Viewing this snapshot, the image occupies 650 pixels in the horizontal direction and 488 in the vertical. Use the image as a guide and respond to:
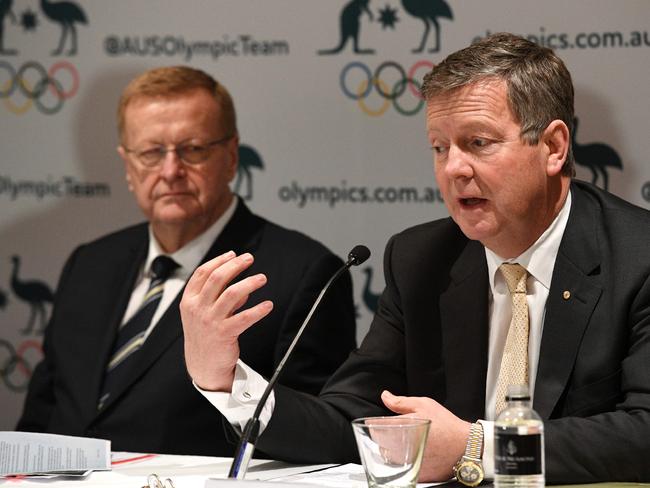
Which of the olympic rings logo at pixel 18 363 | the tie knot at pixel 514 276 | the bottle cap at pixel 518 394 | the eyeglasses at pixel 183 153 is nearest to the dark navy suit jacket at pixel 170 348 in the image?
the eyeglasses at pixel 183 153

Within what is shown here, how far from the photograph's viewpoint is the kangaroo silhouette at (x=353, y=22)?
4305mm

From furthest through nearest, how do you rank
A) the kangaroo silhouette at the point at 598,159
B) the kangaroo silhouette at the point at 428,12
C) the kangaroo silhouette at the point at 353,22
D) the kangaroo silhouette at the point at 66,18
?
the kangaroo silhouette at the point at 66,18
the kangaroo silhouette at the point at 353,22
the kangaroo silhouette at the point at 428,12
the kangaroo silhouette at the point at 598,159

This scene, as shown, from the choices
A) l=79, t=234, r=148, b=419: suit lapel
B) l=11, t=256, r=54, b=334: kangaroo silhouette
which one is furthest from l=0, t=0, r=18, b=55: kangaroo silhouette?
l=79, t=234, r=148, b=419: suit lapel

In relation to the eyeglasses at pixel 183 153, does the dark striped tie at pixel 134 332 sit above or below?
below

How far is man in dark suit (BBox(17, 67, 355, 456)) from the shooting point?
3.82 m

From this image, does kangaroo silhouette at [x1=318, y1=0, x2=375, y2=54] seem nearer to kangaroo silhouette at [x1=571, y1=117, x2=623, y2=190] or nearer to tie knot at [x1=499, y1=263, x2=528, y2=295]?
kangaroo silhouette at [x1=571, y1=117, x2=623, y2=190]

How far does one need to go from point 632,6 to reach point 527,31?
39 cm

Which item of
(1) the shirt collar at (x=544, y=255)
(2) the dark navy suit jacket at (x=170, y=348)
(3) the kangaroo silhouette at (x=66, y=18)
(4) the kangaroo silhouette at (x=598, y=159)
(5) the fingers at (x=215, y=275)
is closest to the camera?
(5) the fingers at (x=215, y=275)

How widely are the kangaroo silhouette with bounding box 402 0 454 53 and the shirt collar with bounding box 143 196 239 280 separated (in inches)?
38.1

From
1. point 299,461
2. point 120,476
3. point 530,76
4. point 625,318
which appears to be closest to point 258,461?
point 299,461

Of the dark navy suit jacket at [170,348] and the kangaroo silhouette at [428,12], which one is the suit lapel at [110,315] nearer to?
the dark navy suit jacket at [170,348]

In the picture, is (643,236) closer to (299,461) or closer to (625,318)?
(625,318)

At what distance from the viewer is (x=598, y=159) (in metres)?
3.98

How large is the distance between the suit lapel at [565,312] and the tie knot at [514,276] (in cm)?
11
